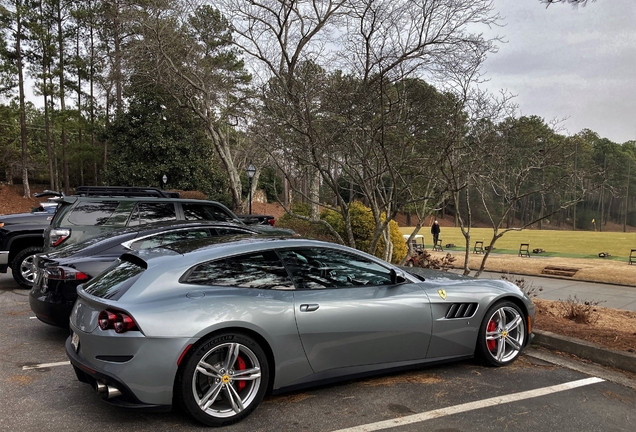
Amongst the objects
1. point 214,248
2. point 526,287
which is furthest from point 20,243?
point 526,287

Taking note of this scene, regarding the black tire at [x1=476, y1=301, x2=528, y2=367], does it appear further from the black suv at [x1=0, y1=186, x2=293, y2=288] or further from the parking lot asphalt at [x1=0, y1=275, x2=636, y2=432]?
the black suv at [x1=0, y1=186, x2=293, y2=288]

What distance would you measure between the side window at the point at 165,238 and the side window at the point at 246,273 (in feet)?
7.39

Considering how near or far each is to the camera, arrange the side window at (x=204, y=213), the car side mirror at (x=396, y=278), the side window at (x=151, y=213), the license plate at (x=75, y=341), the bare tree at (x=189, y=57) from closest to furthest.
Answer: the license plate at (x=75, y=341) → the car side mirror at (x=396, y=278) → the side window at (x=151, y=213) → the side window at (x=204, y=213) → the bare tree at (x=189, y=57)

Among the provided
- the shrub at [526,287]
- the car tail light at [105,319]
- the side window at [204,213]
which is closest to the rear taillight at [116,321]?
the car tail light at [105,319]

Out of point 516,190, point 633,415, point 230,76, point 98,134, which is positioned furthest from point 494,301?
point 98,134

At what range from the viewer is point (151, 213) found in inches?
308

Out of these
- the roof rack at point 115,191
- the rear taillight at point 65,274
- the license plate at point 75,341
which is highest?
the roof rack at point 115,191

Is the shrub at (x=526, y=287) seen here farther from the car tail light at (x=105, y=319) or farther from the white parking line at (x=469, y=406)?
the car tail light at (x=105, y=319)

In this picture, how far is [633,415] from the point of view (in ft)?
12.0

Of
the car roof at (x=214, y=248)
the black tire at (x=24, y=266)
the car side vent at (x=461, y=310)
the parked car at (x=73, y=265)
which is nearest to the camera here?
the car roof at (x=214, y=248)

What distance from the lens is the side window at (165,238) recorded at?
5.89 meters

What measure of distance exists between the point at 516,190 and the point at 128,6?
1800cm

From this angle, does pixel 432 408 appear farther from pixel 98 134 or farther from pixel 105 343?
pixel 98 134

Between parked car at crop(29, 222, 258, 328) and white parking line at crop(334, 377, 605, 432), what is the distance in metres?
3.17
